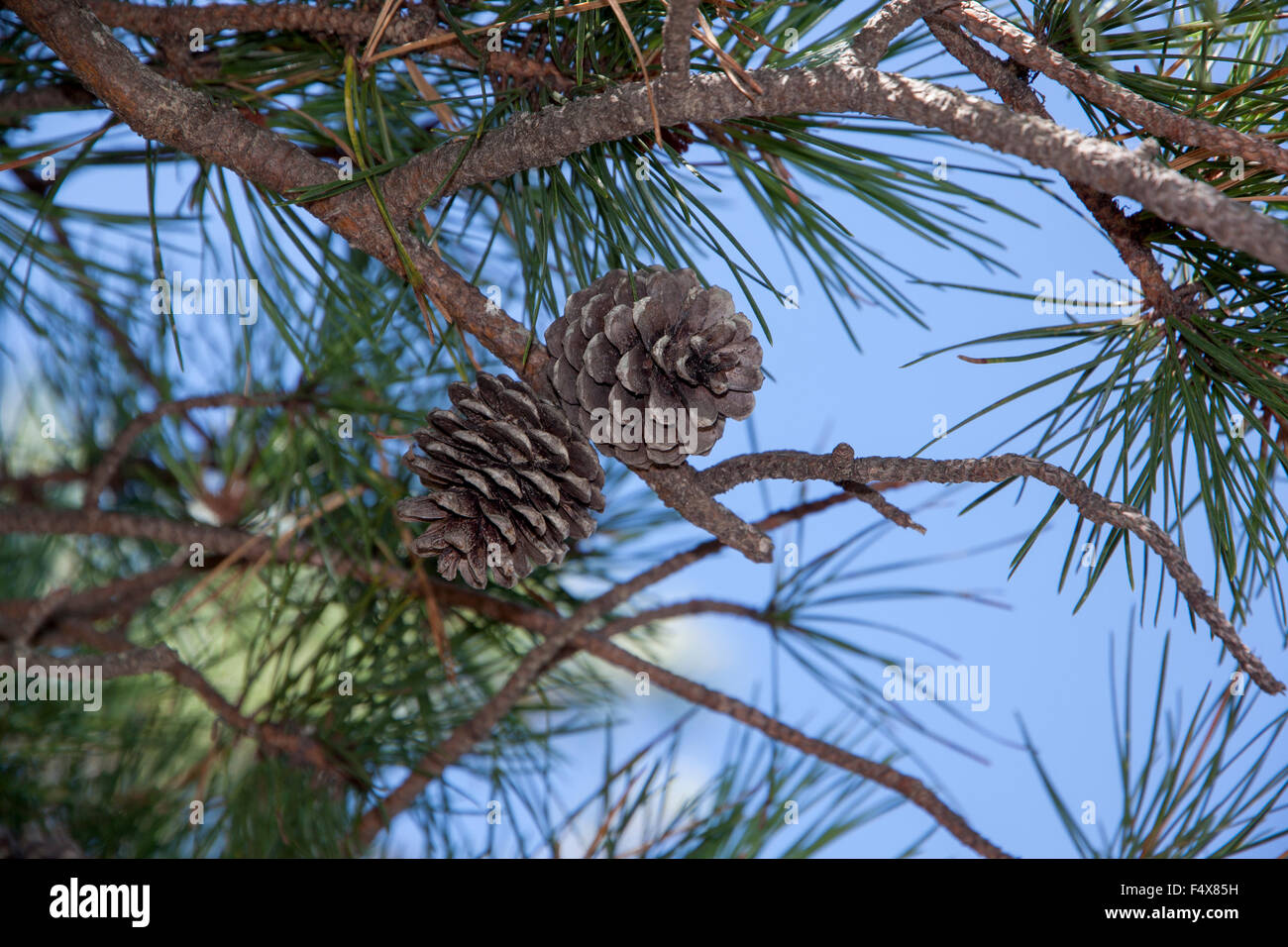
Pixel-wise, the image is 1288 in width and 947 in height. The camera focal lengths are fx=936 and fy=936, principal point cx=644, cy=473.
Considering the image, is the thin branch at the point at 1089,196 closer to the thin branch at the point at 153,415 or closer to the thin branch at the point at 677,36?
the thin branch at the point at 677,36

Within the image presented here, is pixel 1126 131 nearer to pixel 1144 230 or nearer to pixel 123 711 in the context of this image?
pixel 1144 230

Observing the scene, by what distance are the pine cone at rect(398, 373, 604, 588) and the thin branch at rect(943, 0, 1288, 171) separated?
15 cm

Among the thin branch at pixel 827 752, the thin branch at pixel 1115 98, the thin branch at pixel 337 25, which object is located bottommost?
the thin branch at pixel 827 752

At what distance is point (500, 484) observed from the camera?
10.0 inches

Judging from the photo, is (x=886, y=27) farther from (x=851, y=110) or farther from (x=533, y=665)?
(x=533, y=665)

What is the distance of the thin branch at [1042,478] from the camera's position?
22 cm

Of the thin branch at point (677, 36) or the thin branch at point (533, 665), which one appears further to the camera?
the thin branch at point (533, 665)

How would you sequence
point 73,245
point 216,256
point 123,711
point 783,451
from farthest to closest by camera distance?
point 123,711
point 73,245
point 216,256
point 783,451

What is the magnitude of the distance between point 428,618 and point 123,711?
1.08ft

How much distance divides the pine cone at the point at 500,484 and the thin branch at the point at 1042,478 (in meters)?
0.05

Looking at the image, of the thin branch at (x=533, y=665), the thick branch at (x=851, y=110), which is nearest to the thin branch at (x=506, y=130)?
the thick branch at (x=851, y=110)
